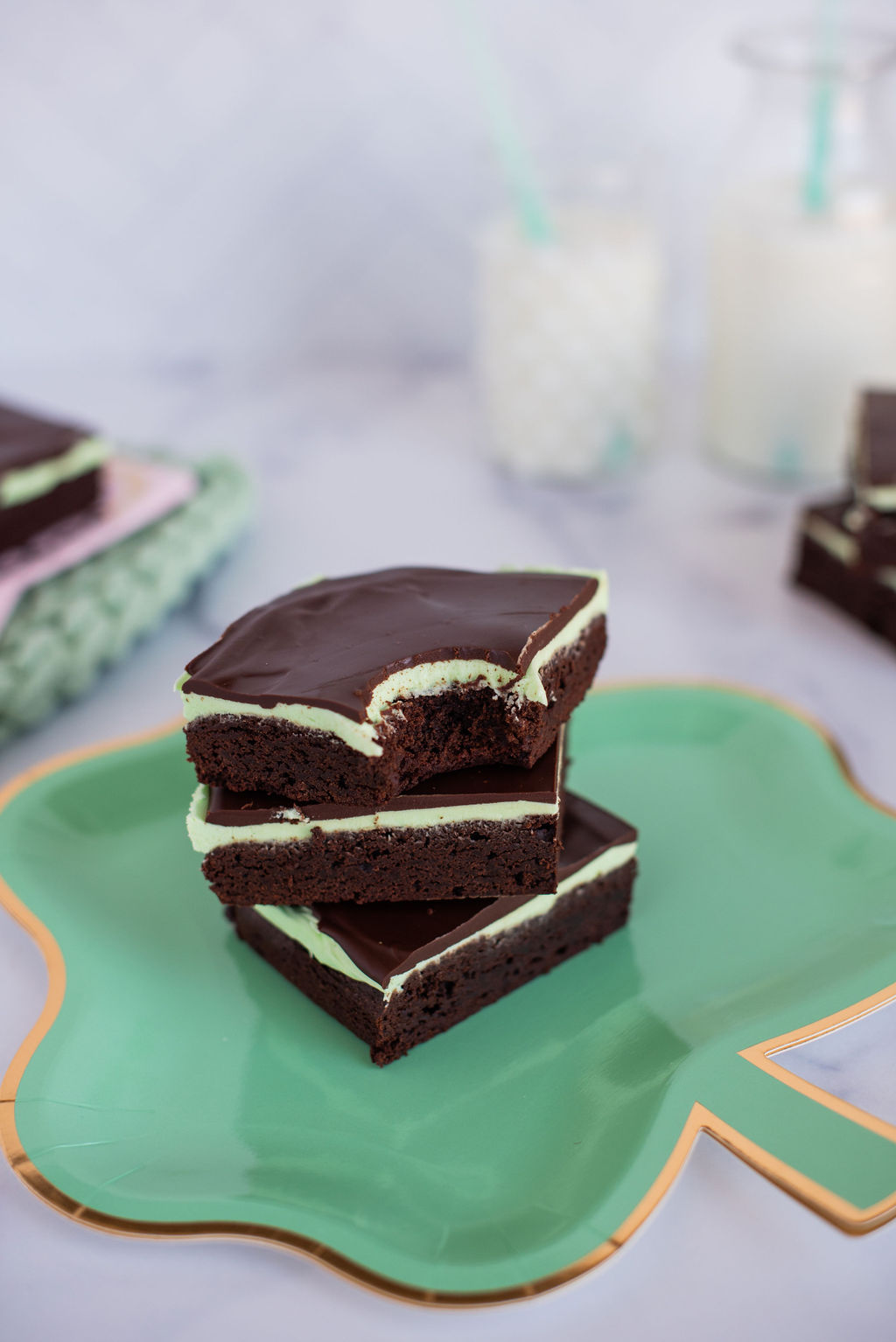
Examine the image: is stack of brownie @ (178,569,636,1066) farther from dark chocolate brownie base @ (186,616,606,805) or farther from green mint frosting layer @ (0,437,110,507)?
green mint frosting layer @ (0,437,110,507)

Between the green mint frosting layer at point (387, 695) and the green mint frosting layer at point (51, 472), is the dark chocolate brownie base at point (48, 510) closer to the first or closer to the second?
the green mint frosting layer at point (51, 472)

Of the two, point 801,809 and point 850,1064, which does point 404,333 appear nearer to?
point 801,809

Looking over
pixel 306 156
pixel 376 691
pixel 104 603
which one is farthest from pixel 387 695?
pixel 306 156

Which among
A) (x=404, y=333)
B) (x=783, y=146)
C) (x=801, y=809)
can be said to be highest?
(x=783, y=146)

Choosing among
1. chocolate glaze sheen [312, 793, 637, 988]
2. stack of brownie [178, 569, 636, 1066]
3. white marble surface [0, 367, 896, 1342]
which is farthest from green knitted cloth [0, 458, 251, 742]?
chocolate glaze sheen [312, 793, 637, 988]

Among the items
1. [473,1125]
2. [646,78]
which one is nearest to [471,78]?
[646,78]

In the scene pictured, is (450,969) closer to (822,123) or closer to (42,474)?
(42,474)

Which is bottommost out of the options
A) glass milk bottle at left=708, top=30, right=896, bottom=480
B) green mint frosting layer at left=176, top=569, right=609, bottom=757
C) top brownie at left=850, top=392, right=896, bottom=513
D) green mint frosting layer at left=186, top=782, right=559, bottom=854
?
green mint frosting layer at left=186, top=782, right=559, bottom=854
